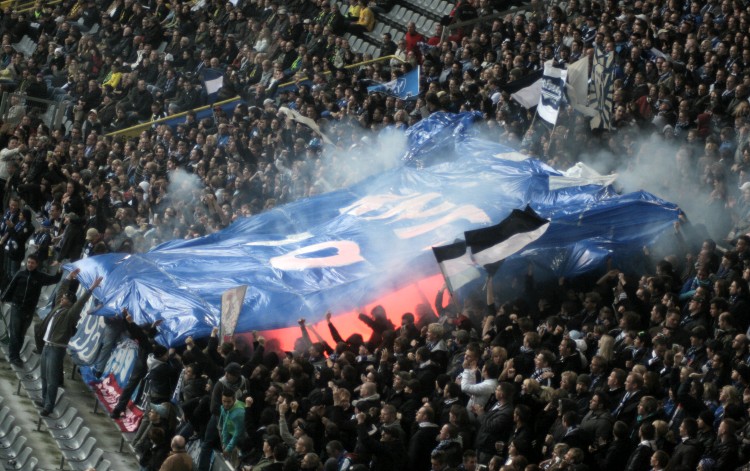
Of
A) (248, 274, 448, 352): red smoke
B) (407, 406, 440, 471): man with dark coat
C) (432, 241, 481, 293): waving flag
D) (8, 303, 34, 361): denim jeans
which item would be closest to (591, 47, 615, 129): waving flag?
(248, 274, 448, 352): red smoke

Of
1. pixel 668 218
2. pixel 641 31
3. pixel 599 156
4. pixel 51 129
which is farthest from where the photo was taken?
pixel 51 129

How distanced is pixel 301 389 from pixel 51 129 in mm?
13959

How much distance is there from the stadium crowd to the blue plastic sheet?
1.48 feet

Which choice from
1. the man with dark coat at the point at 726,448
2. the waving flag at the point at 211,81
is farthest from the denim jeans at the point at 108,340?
the waving flag at the point at 211,81

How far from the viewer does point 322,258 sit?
677 inches

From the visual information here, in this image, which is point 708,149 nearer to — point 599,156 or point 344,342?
point 599,156

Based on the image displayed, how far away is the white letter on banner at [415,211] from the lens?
56.2 feet

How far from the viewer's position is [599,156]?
1831cm

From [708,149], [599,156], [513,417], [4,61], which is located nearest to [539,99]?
[599,156]

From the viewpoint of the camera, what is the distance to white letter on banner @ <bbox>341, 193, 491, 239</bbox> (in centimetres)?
1712

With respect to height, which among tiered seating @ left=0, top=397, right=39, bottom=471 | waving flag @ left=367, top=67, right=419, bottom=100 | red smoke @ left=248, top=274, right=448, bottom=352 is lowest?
tiered seating @ left=0, top=397, right=39, bottom=471

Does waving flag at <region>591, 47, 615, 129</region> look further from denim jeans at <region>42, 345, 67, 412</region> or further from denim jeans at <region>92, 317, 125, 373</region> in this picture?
denim jeans at <region>42, 345, 67, 412</region>

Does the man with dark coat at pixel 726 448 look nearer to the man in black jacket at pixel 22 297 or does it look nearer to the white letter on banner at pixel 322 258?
the white letter on banner at pixel 322 258

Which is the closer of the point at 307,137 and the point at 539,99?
the point at 539,99
